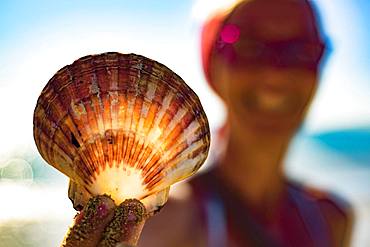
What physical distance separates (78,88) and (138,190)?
2.9 inches

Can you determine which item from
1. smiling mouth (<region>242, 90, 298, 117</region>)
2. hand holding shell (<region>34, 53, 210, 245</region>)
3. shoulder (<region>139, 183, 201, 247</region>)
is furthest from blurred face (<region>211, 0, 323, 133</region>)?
hand holding shell (<region>34, 53, 210, 245</region>)

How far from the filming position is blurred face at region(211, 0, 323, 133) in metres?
0.98

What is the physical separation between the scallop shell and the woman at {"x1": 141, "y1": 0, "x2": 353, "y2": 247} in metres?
0.57

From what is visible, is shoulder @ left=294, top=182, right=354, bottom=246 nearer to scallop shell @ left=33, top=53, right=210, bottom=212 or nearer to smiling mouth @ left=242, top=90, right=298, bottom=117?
smiling mouth @ left=242, top=90, right=298, bottom=117

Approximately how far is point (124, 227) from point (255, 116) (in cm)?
67

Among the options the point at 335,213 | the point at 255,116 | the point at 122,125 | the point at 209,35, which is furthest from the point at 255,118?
the point at 122,125

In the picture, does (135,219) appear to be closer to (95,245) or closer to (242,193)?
(95,245)

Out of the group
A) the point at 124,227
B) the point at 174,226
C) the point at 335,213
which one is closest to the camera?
the point at 124,227

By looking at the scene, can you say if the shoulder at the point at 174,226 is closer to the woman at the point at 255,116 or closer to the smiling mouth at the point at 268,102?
the woman at the point at 255,116

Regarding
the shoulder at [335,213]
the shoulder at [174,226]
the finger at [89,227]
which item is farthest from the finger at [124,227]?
the shoulder at [335,213]

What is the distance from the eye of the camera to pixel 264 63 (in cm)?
101

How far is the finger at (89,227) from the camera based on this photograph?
0.32 m

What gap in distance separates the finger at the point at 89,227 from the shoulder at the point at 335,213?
0.81 m

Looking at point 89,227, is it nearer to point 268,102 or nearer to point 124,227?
point 124,227
